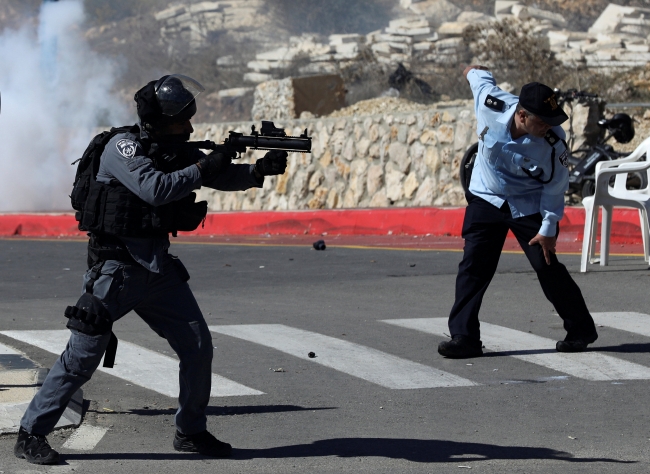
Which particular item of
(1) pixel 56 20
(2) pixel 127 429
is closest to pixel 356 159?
(2) pixel 127 429

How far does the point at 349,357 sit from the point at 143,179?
10.0 feet

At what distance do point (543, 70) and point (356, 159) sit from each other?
8.09 metres

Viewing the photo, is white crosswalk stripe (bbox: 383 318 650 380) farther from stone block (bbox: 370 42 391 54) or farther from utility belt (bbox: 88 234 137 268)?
stone block (bbox: 370 42 391 54)

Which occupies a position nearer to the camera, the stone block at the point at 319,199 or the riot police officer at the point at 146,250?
the riot police officer at the point at 146,250

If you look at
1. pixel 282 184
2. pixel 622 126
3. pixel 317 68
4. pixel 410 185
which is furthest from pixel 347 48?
pixel 622 126

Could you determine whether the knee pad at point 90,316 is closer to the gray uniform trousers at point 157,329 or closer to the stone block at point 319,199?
the gray uniform trousers at point 157,329

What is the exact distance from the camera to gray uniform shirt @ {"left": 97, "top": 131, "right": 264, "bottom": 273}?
4.79 m

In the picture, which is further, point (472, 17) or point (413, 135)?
point (472, 17)

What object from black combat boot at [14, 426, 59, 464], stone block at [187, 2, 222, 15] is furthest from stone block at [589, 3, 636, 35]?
black combat boot at [14, 426, 59, 464]

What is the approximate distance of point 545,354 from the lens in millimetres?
7590

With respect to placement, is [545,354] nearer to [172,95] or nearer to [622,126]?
[172,95]

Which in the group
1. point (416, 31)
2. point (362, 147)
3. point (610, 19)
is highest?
point (610, 19)

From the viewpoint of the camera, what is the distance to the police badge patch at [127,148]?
485 centimetres

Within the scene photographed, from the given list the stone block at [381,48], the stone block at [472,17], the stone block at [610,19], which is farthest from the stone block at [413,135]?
the stone block at [472,17]
